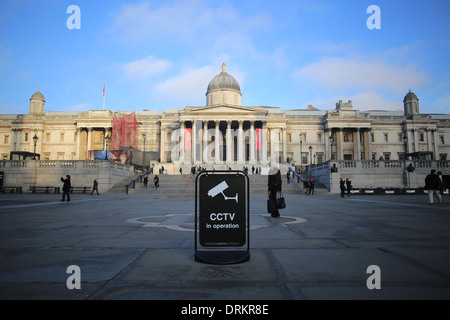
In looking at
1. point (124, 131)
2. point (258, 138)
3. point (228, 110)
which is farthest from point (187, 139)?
point (258, 138)

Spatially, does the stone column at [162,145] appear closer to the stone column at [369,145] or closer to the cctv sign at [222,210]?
the stone column at [369,145]

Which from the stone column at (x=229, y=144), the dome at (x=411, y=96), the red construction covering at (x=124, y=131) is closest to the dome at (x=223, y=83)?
the stone column at (x=229, y=144)

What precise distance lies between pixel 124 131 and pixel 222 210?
62987 millimetres

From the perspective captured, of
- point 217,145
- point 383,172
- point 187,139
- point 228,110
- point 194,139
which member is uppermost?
point 228,110

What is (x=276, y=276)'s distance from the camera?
303cm

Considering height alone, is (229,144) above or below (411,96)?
below

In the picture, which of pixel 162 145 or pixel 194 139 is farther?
pixel 162 145

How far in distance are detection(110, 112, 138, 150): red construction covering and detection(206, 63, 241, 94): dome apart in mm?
19860

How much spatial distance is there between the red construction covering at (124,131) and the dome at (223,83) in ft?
65.2

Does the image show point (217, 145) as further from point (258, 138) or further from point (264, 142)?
point (264, 142)

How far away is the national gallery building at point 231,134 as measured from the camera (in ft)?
207

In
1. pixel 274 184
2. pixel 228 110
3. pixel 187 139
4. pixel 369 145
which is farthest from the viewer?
pixel 369 145

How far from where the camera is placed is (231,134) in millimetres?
62594

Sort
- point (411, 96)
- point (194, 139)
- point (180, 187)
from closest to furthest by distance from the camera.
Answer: point (180, 187)
point (194, 139)
point (411, 96)
